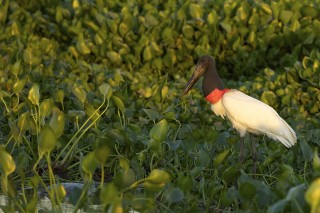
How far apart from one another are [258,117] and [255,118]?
23mm

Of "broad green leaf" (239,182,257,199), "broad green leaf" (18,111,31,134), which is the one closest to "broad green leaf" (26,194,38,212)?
"broad green leaf" (239,182,257,199)

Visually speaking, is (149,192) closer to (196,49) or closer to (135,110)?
(135,110)

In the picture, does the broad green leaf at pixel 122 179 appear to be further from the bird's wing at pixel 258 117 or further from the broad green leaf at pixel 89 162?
the bird's wing at pixel 258 117

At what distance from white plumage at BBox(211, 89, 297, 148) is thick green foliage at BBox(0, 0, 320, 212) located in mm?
92

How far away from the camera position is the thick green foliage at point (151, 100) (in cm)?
439

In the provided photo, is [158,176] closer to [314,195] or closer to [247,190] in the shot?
[247,190]

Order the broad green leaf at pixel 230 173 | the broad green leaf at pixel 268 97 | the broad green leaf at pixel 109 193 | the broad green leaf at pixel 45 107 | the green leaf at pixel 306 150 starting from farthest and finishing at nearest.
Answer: the broad green leaf at pixel 268 97 < the broad green leaf at pixel 45 107 < the green leaf at pixel 306 150 < the broad green leaf at pixel 230 173 < the broad green leaf at pixel 109 193

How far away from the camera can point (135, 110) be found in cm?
713

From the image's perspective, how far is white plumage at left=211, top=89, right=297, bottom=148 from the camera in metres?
6.19

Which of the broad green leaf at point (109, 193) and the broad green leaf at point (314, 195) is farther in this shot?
the broad green leaf at point (109, 193)

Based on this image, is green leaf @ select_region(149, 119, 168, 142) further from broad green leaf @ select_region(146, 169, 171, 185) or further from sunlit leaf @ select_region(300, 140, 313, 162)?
broad green leaf @ select_region(146, 169, 171, 185)

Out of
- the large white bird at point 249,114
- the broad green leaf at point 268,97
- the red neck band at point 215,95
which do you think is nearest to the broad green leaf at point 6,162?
the large white bird at point 249,114

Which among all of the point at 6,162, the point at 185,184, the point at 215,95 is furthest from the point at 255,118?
the point at 6,162

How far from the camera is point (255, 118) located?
20.7ft
